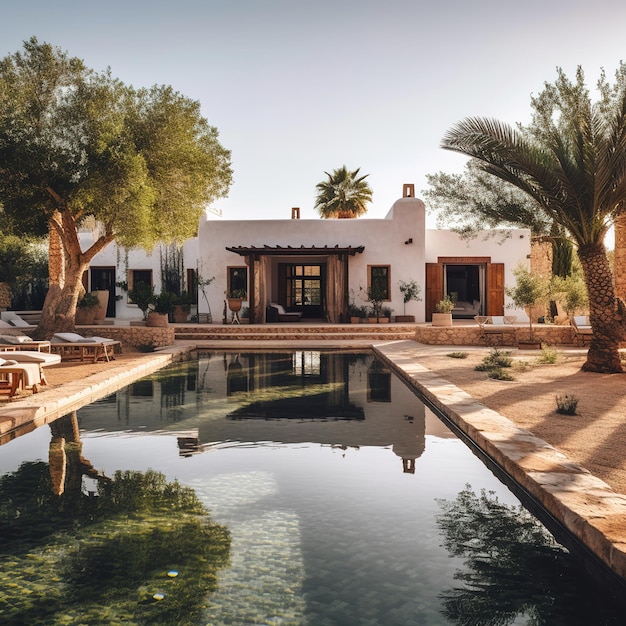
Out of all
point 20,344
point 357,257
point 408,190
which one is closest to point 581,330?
point 357,257

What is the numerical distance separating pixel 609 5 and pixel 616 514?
9977 mm

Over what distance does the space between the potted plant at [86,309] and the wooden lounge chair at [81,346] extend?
5.70m

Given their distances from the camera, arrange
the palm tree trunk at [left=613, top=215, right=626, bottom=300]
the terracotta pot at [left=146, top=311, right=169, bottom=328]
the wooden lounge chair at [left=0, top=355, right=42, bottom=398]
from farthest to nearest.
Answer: the terracotta pot at [left=146, top=311, right=169, bottom=328]
the palm tree trunk at [left=613, top=215, right=626, bottom=300]
the wooden lounge chair at [left=0, top=355, right=42, bottom=398]

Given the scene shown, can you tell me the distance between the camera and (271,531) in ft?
11.3

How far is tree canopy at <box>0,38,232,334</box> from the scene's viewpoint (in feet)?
40.2

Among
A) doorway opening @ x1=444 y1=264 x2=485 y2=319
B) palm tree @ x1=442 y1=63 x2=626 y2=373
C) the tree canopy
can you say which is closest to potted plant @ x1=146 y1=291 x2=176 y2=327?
the tree canopy

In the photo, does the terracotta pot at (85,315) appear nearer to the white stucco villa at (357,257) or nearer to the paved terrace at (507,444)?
the white stucco villa at (357,257)

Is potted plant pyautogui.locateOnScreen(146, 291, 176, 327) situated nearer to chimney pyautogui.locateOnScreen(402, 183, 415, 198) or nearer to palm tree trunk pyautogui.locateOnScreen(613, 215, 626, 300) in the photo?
chimney pyautogui.locateOnScreen(402, 183, 415, 198)

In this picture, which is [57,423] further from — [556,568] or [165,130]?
[165,130]

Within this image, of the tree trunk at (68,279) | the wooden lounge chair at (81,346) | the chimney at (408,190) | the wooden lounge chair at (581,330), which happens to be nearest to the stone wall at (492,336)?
the wooden lounge chair at (581,330)

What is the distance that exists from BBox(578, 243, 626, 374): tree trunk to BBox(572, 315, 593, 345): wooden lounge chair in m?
5.06

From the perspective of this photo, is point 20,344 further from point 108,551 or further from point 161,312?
point 108,551

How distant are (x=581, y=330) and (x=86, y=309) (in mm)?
13634

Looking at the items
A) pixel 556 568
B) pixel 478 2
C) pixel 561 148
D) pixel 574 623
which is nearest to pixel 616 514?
pixel 556 568
